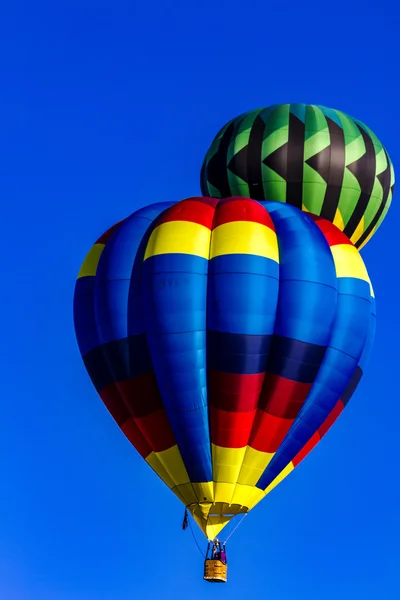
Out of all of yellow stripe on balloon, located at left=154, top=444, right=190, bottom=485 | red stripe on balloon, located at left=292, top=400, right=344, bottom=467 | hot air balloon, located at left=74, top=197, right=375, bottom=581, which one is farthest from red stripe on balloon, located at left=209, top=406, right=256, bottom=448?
red stripe on balloon, located at left=292, top=400, right=344, bottom=467

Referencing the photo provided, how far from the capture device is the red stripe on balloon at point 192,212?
77.5ft

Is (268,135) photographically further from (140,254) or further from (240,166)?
(140,254)

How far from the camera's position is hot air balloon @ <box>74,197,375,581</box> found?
75.2 ft

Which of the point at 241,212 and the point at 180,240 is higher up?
the point at 241,212

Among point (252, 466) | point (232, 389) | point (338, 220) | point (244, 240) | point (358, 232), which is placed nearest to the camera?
point (232, 389)

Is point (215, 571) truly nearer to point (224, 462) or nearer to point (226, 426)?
point (224, 462)

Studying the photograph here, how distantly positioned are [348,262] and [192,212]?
2.53 metres

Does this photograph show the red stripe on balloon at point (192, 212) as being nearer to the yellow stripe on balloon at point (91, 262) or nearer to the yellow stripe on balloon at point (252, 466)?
the yellow stripe on balloon at point (91, 262)

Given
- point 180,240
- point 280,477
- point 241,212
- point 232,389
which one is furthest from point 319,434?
point 180,240

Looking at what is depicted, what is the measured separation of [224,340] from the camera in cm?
2288

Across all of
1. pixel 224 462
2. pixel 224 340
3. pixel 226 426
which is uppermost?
pixel 224 340

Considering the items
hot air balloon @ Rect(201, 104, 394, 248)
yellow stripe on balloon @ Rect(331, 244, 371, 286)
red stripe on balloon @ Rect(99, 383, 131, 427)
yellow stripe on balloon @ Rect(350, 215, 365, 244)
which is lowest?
red stripe on balloon @ Rect(99, 383, 131, 427)

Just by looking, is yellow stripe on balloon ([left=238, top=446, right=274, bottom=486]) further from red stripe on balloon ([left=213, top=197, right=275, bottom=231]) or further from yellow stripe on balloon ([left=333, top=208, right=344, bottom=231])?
yellow stripe on balloon ([left=333, top=208, right=344, bottom=231])

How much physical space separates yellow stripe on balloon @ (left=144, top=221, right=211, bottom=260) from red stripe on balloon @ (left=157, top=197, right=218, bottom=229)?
0.11m
